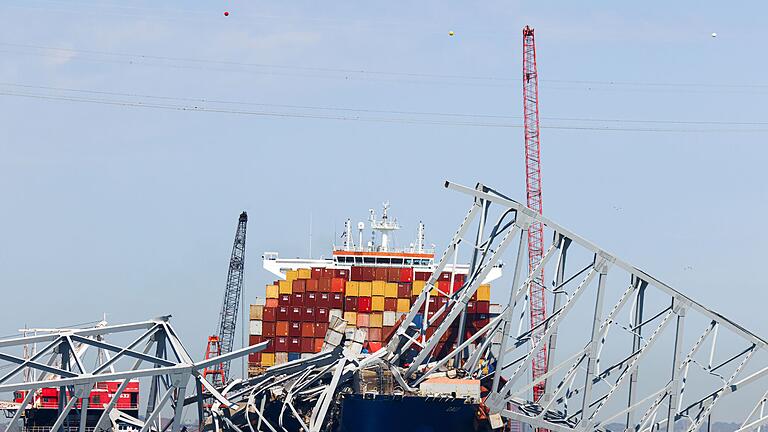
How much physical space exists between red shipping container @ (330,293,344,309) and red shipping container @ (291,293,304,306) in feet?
7.72

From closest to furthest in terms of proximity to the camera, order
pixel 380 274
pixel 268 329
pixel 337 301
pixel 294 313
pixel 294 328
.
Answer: pixel 294 328 < pixel 294 313 < pixel 337 301 < pixel 268 329 < pixel 380 274

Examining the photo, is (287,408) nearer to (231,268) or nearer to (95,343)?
(95,343)

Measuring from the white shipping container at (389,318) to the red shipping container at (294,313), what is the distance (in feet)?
21.2

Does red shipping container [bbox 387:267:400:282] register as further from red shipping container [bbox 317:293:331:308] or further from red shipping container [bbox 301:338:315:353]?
red shipping container [bbox 301:338:315:353]

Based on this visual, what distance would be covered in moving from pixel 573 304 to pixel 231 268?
7268cm

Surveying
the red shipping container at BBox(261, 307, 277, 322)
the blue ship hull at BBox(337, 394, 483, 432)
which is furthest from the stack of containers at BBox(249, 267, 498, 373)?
the blue ship hull at BBox(337, 394, 483, 432)

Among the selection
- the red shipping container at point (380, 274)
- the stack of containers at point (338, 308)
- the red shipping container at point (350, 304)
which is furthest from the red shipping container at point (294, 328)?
the red shipping container at point (380, 274)

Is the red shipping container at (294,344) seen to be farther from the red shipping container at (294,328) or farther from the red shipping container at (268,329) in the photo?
the red shipping container at (268,329)

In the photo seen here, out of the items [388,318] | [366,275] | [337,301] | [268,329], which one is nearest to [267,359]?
[268,329]

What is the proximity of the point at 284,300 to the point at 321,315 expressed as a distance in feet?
11.5

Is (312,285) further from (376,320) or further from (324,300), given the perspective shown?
(376,320)

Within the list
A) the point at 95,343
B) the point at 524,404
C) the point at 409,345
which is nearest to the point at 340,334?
the point at 409,345

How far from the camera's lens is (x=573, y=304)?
214 feet

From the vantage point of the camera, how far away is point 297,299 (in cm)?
8944
